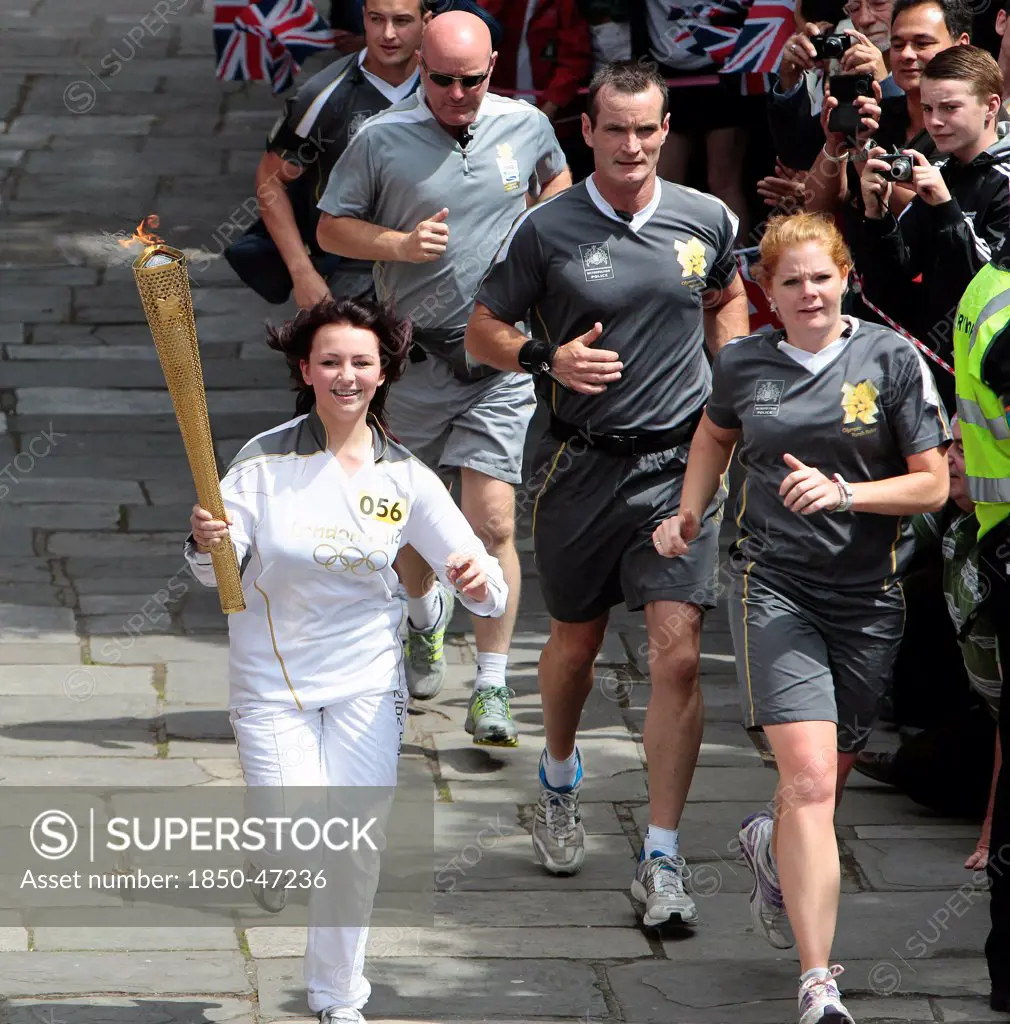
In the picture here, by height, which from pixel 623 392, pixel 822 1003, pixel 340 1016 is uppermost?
pixel 623 392

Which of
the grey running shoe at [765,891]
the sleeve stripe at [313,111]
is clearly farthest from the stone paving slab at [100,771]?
the sleeve stripe at [313,111]

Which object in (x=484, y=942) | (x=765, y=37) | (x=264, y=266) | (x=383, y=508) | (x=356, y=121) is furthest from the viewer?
(x=765, y=37)

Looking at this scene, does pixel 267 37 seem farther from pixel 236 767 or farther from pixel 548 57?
pixel 236 767

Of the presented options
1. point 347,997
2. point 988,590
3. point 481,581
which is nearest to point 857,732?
point 988,590

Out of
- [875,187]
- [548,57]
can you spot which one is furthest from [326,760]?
[548,57]

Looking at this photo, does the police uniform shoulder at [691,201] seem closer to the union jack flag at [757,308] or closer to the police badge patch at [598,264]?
the police badge patch at [598,264]

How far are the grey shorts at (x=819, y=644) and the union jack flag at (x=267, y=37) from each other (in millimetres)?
7063

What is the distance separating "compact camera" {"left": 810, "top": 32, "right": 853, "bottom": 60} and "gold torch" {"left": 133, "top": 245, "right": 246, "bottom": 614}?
11.4ft

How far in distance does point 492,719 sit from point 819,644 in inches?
76.6

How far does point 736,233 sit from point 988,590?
1.51 meters

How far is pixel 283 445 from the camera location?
5023 millimetres

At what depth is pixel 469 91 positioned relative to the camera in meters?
6.83

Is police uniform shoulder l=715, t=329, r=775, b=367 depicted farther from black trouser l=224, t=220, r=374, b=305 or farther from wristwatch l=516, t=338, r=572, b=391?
black trouser l=224, t=220, r=374, b=305

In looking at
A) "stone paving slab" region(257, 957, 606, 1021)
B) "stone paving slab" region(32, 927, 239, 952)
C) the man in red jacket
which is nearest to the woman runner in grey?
"stone paving slab" region(257, 957, 606, 1021)
